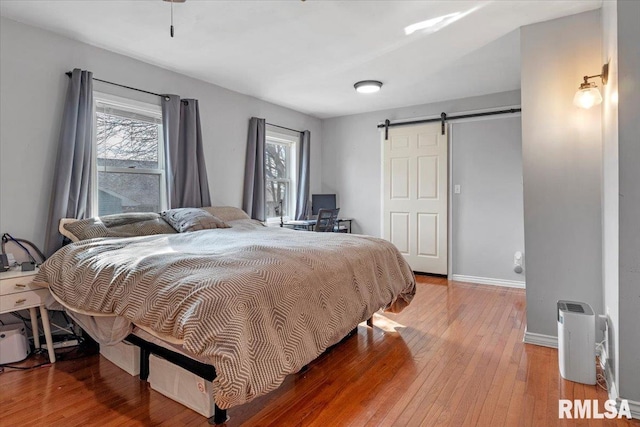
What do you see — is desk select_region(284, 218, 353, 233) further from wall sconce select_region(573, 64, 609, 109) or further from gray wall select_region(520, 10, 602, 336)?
wall sconce select_region(573, 64, 609, 109)

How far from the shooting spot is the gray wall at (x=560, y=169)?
7.84 ft

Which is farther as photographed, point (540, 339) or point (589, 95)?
point (540, 339)

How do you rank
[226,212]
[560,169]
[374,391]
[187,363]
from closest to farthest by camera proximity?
1. [187,363]
2. [374,391]
3. [560,169]
4. [226,212]

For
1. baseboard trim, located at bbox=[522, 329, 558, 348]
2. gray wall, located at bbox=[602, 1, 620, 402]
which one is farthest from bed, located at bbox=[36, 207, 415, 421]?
gray wall, located at bbox=[602, 1, 620, 402]

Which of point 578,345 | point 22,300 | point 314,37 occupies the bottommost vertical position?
point 578,345

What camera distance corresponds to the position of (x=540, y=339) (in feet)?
8.43

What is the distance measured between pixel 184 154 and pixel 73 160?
1.04m

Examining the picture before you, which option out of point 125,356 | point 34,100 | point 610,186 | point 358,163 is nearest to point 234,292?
point 125,356

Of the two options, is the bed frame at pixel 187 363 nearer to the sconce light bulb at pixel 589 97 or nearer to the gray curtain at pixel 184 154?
the gray curtain at pixel 184 154

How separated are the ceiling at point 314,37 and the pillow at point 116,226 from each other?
1484 millimetres

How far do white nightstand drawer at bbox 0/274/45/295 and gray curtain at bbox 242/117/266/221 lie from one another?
2293 mm

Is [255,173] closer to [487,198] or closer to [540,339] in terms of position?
[487,198]

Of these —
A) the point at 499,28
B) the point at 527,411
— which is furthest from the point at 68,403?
the point at 499,28

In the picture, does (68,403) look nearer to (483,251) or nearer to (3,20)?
(3,20)
